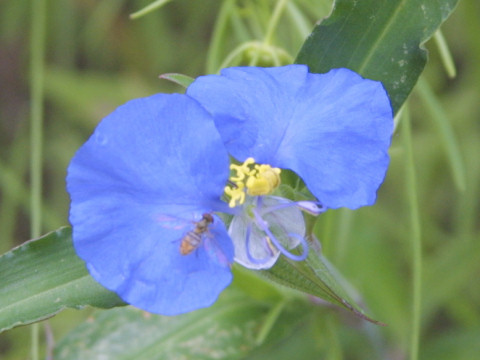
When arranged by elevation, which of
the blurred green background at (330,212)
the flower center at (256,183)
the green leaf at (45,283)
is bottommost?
the blurred green background at (330,212)

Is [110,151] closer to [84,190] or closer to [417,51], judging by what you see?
[84,190]

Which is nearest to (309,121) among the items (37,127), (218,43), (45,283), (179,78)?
(179,78)

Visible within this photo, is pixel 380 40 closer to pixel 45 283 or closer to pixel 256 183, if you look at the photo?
pixel 256 183

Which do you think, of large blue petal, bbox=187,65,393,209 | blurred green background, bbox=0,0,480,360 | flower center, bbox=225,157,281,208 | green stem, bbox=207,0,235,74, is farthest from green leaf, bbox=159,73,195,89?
green stem, bbox=207,0,235,74

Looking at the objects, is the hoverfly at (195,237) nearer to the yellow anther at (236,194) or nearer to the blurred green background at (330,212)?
the yellow anther at (236,194)

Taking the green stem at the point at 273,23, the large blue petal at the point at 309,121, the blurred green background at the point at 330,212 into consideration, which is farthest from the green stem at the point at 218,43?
the large blue petal at the point at 309,121

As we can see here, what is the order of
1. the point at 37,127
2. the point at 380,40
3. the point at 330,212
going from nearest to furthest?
1. the point at 380,40
2. the point at 330,212
3. the point at 37,127
